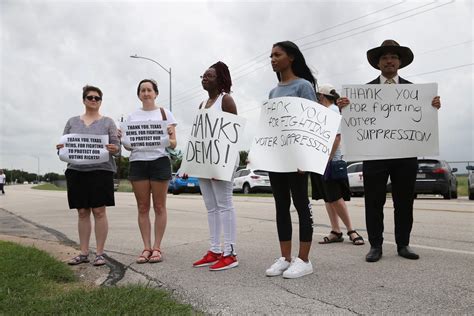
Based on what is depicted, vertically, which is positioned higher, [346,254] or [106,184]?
[106,184]

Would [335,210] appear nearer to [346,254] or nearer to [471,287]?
[346,254]

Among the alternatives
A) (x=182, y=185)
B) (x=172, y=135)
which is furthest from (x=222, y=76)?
(x=182, y=185)

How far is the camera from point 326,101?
5652 millimetres

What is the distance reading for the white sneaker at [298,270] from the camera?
3902mm

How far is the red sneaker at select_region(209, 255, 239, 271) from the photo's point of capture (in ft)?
14.1

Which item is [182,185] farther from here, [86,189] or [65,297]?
[65,297]

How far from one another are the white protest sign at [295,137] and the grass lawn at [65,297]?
146 cm

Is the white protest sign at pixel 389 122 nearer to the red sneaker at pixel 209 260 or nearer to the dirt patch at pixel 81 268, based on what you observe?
the red sneaker at pixel 209 260

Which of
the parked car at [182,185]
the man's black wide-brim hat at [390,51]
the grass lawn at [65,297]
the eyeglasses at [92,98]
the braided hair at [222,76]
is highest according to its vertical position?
the man's black wide-brim hat at [390,51]

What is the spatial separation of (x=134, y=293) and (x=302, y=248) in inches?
59.5

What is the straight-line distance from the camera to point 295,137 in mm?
3996

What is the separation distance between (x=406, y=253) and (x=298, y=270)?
1.38 m

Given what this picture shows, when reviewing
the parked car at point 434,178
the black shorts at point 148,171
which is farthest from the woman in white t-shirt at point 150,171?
the parked car at point 434,178

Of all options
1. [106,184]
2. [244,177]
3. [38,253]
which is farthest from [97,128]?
[244,177]
